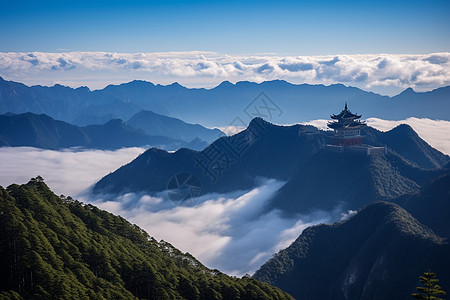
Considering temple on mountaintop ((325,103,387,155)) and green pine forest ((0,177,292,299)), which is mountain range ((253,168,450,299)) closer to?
green pine forest ((0,177,292,299))

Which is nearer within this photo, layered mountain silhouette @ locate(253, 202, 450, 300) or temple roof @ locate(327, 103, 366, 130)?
layered mountain silhouette @ locate(253, 202, 450, 300)

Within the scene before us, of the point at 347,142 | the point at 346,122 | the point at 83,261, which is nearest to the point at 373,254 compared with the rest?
the point at 83,261

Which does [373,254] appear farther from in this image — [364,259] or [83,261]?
[83,261]

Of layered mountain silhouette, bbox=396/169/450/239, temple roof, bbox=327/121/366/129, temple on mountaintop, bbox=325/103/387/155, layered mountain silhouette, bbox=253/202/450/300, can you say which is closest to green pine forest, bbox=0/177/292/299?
layered mountain silhouette, bbox=253/202/450/300

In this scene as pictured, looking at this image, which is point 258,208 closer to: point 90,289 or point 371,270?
point 371,270

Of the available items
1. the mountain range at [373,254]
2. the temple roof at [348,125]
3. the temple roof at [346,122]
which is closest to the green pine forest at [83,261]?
the mountain range at [373,254]

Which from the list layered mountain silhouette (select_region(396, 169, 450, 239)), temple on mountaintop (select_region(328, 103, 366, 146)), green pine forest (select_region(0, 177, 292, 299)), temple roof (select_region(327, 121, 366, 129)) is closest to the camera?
green pine forest (select_region(0, 177, 292, 299))

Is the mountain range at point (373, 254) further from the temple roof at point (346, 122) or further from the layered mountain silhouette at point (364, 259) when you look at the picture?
the temple roof at point (346, 122)
